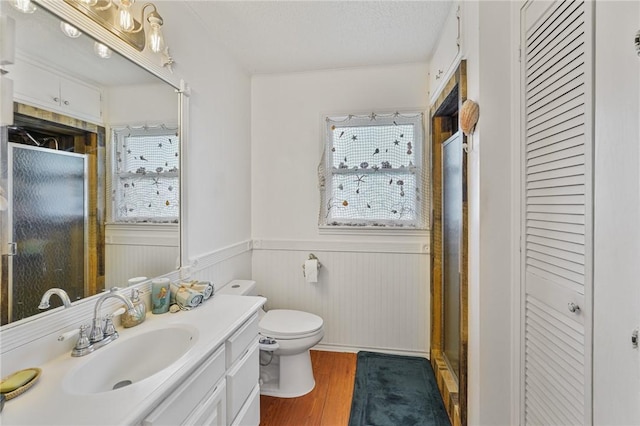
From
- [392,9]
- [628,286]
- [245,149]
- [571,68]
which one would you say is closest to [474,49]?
[571,68]

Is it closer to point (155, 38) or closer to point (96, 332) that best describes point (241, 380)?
point (96, 332)

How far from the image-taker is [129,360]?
1.13 meters

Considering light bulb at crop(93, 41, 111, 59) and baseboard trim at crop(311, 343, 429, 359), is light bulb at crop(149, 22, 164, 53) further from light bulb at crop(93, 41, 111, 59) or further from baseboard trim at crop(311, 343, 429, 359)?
baseboard trim at crop(311, 343, 429, 359)

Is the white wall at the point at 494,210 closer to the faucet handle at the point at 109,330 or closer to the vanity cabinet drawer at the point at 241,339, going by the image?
the vanity cabinet drawer at the point at 241,339

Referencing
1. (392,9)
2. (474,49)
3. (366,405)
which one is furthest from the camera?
(366,405)

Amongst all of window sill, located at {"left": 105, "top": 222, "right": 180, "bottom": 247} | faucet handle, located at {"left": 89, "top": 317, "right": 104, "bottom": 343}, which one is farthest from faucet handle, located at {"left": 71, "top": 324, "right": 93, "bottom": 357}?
window sill, located at {"left": 105, "top": 222, "right": 180, "bottom": 247}

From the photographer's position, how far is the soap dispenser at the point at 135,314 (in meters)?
1.24

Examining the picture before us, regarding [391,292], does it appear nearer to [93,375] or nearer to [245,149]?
[245,149]

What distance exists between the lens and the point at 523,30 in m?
1.24

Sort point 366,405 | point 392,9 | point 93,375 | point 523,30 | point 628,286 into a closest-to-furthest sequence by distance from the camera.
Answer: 1. point 628,286
2. point 93,375
3. point 523,30
4. point 392,9
5. point 366,405

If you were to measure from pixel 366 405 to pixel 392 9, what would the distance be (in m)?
2.43

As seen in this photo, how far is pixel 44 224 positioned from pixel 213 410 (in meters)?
0.91

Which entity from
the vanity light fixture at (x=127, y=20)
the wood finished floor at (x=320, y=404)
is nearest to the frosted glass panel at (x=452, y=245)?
the wood finished floor at (x=320, y=404)

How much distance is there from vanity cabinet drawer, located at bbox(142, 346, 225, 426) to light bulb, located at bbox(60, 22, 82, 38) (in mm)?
1304
